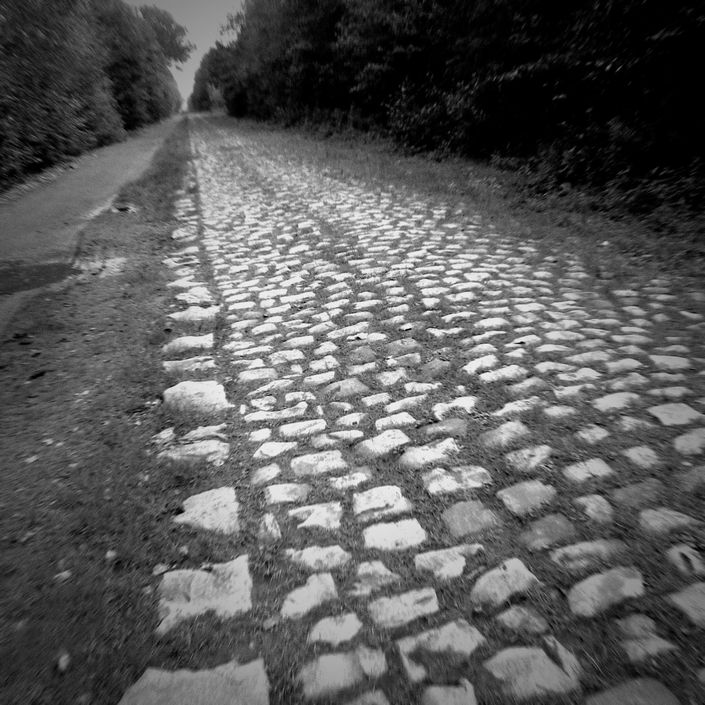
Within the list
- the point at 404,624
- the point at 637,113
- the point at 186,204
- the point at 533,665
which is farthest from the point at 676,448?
the point at 186,204

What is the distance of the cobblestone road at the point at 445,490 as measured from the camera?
51.7 inches

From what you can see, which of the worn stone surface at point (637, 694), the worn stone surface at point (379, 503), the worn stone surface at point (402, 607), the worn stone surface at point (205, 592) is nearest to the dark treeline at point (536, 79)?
the worn stone surface at point (379, 503)

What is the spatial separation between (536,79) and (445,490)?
837 cm

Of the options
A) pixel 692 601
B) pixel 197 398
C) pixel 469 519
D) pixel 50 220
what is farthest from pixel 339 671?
pixel 50 220

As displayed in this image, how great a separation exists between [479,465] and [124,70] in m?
29.1

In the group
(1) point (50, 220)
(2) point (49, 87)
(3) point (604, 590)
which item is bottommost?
(1) point (50, 220)

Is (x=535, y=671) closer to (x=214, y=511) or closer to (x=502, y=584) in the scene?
(x=502, y=584)

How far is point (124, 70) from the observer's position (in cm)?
2283

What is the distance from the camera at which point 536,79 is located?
24.8 feet

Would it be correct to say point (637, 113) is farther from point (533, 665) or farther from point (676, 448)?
point (533, 665)

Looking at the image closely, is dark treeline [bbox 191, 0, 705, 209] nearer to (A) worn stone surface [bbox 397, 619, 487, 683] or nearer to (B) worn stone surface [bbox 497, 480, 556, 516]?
(B) worn stone surface [bbox 497, 480, 556, 516]

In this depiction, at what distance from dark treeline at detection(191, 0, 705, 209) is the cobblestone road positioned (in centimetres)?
350

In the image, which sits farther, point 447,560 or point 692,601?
point 447,560

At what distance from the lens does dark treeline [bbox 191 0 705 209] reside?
5617mm
